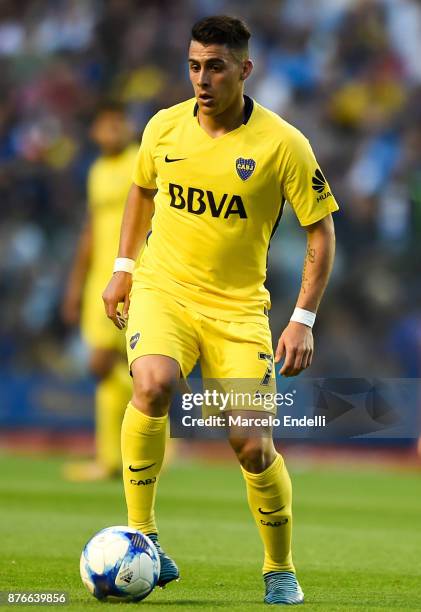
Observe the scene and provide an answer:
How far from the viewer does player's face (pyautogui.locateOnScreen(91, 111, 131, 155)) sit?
34.9 feet

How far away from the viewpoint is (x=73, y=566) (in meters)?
6.14

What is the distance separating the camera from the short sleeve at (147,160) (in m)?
5.60

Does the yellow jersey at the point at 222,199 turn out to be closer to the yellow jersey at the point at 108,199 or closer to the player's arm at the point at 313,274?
the player's arm at the point at 313,274

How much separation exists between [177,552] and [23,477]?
191 inches

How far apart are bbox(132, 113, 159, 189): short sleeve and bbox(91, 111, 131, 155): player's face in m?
4.98

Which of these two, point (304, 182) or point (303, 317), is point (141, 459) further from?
point (304, 182)

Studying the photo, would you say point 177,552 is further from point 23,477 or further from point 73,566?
point 23,477

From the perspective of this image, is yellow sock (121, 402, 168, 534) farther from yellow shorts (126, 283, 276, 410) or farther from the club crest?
the club crest

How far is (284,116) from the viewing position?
582 inches

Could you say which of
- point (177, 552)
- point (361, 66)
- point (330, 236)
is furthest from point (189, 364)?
point (361, 66)

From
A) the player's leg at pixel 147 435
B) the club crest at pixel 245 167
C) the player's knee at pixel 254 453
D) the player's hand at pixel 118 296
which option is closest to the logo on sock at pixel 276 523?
the player's knee at pixel 254 453

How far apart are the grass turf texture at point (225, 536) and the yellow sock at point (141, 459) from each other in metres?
0.33

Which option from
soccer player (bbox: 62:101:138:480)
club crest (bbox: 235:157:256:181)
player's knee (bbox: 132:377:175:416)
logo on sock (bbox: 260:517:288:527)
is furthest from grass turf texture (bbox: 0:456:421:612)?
club crest (bbox: 235:157:256:181)

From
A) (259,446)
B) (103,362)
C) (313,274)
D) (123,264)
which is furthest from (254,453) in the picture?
(103,362)
